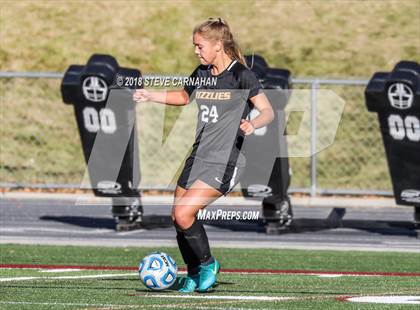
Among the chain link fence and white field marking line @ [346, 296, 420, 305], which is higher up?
white field marking line @ [346, 296, 420, 305]

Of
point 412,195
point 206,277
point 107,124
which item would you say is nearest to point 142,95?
point 206,277

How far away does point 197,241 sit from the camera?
10000 mm

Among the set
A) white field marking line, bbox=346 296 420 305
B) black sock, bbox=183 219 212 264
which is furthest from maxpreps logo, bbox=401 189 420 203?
black sock, bbox=183 219 212 264

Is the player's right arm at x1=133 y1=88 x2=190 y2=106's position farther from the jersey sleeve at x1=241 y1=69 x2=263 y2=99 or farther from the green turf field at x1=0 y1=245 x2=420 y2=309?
the green turf field at x1=0 y1=245 x2=420 y2=309

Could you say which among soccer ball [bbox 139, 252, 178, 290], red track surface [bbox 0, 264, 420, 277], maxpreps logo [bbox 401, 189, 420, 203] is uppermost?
soccer ball [bbox 139, 252, 178, 290]

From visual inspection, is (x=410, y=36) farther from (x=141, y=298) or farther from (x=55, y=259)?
(x=141, y=298)

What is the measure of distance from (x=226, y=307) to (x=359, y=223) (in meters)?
10.0

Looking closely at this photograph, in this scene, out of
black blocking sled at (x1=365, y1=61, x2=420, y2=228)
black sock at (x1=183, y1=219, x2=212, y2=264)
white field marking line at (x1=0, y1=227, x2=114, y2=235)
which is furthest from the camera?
white field marking line at (x1=0, y1=227, x2=114, y2=235)

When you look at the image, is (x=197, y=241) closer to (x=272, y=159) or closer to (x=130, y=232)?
(x=272, y=159)

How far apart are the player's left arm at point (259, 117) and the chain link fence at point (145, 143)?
12.4m

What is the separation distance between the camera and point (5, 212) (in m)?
20.0

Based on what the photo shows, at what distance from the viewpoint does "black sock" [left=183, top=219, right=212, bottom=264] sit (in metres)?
9.99

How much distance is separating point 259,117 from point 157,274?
149cm

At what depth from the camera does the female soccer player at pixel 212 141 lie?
32.7 feet
